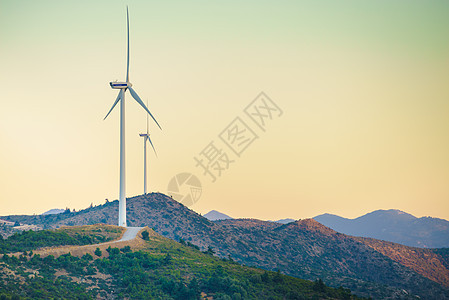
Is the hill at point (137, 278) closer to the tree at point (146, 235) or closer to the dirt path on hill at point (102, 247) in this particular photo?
the dirt path on hill at point (102, 247)

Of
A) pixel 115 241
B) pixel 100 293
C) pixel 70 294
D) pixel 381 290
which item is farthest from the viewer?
pixel 381 290

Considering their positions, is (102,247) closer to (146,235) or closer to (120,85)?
(146,235)

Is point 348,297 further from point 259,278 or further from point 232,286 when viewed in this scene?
point 232,286

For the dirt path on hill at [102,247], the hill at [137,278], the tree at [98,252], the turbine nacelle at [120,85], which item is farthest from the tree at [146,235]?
the turbine nacelle at [120,85]

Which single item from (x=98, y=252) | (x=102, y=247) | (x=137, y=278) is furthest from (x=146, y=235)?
(x=137, y=278)

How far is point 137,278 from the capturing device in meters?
99.9

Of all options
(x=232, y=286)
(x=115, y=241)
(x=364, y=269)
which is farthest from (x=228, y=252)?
(x=232, y=286)

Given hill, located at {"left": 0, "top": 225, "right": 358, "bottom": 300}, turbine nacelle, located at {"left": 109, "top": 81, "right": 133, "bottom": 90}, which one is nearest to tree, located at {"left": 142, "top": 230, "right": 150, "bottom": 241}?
hill, located at {"left": 0, "top": 225, "right": 358, "bottom": 300}

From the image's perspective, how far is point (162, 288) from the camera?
9881 cm

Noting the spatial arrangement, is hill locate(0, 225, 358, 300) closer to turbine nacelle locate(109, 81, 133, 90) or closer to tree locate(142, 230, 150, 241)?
tree locate(142, 230, 150, 241)

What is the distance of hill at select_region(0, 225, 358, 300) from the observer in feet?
282

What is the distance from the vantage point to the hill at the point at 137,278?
282ft

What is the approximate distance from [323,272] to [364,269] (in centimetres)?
2565

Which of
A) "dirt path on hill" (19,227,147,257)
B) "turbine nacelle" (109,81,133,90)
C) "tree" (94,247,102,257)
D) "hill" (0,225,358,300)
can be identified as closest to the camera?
"hill" (0,225,358,300)
